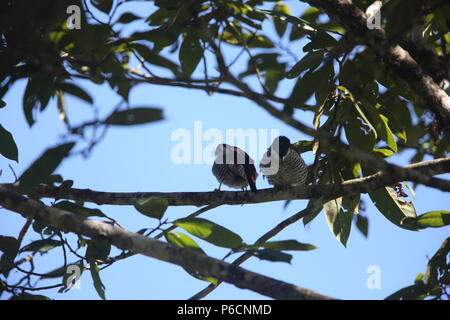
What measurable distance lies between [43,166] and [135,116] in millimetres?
764

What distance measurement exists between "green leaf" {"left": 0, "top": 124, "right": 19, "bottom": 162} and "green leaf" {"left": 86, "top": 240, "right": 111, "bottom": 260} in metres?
0.88

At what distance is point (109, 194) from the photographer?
3762 millimetres

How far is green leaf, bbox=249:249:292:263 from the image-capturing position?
2.68m

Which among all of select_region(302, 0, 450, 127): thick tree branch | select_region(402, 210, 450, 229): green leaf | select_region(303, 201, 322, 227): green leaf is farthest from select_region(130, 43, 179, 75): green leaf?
select_region(402, 210, 450, 229): green leaf

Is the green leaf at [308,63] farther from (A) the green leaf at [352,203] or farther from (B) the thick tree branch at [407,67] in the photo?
(A) the green leaf at [352,203]

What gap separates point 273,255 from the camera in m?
2.71

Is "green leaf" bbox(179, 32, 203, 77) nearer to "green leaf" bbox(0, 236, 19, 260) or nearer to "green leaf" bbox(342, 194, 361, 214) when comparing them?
"green leaf" bbox(342, 194, 361, 214)

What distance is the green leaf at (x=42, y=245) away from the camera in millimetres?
3545

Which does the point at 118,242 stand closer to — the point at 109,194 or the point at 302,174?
the point at 109,194

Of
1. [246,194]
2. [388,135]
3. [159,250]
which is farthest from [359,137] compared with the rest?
[159,250]

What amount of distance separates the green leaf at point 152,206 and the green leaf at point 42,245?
0.99 metres

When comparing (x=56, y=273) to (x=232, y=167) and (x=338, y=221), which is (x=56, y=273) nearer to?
(x=232, y=167)
